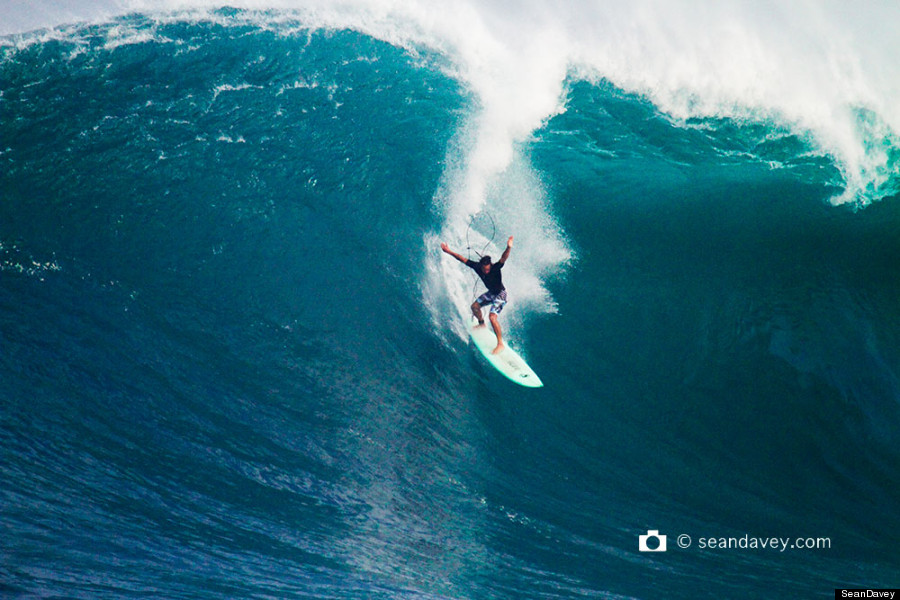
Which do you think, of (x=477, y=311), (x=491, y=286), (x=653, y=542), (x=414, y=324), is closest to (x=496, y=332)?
(x=477, y=311)

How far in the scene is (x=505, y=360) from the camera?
29.0 feet

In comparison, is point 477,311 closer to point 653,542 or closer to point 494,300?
point 494,300

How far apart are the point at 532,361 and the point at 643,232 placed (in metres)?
3.53


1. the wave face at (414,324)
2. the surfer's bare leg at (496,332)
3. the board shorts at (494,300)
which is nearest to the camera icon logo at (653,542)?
the wave face at (414,324)

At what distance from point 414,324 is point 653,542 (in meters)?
4.60

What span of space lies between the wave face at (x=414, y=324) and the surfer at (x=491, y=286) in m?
0.64

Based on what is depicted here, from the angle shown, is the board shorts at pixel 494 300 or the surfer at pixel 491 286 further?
the board shorts at pixel 494 300

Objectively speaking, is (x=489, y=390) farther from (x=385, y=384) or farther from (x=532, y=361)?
(x=385, y=384)

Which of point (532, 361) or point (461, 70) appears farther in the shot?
point (461, 70)

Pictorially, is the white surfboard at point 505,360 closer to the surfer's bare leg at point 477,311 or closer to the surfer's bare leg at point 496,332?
the surfer's bare leg at point 496,332

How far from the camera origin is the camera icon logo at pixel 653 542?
7730 mm

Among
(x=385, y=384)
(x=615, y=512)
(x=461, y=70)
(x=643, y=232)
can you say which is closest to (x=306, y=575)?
(x=385, y=384)

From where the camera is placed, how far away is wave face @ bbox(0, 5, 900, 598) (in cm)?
754

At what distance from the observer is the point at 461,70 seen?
491 inches
